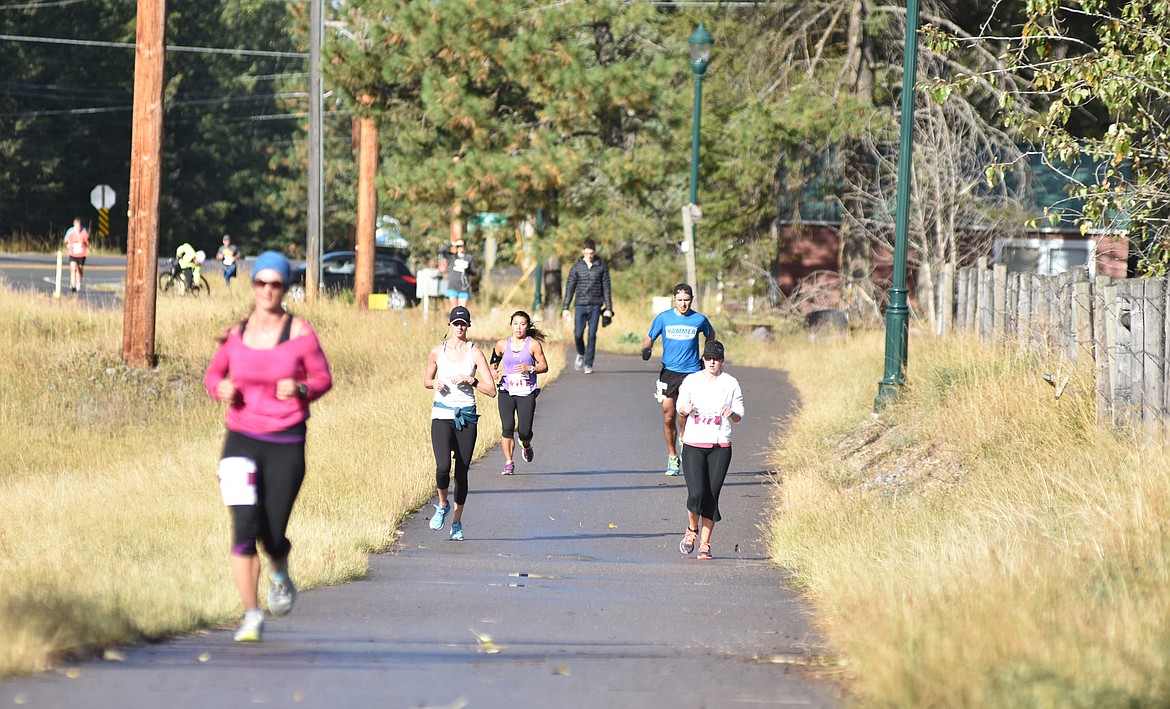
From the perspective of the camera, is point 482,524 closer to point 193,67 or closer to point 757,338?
point 757,338

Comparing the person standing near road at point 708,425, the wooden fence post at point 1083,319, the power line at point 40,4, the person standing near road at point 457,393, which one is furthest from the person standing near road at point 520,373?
the power line at point 40,4

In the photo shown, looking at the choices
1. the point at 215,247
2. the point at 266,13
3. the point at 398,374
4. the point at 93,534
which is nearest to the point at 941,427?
the point at 93,534

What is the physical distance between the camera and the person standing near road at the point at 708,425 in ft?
33.6

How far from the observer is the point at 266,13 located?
259ft

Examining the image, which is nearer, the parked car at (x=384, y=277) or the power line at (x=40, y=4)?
the parked car at (x=384, y=277)

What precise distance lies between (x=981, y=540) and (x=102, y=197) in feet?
161

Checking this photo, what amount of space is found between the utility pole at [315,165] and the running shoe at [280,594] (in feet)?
73.0

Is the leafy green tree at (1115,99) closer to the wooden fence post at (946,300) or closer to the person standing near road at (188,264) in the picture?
the wooden fence post at (946,300)

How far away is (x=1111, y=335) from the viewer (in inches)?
437

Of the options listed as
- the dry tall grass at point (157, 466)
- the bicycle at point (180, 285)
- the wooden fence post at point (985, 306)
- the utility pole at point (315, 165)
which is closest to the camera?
the dry tall grass at point (157, 466)

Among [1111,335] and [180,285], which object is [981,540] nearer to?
[1111,335]

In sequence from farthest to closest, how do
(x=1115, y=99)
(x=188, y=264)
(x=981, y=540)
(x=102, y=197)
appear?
(x=102, y=197)
(x=188, y=264)
(x=1115, y=99)
(x=981, y=540)

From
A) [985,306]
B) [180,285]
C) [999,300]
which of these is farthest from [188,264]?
[999,300]

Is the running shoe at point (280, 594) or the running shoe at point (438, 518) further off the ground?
the running shoe at point (280, 594)
